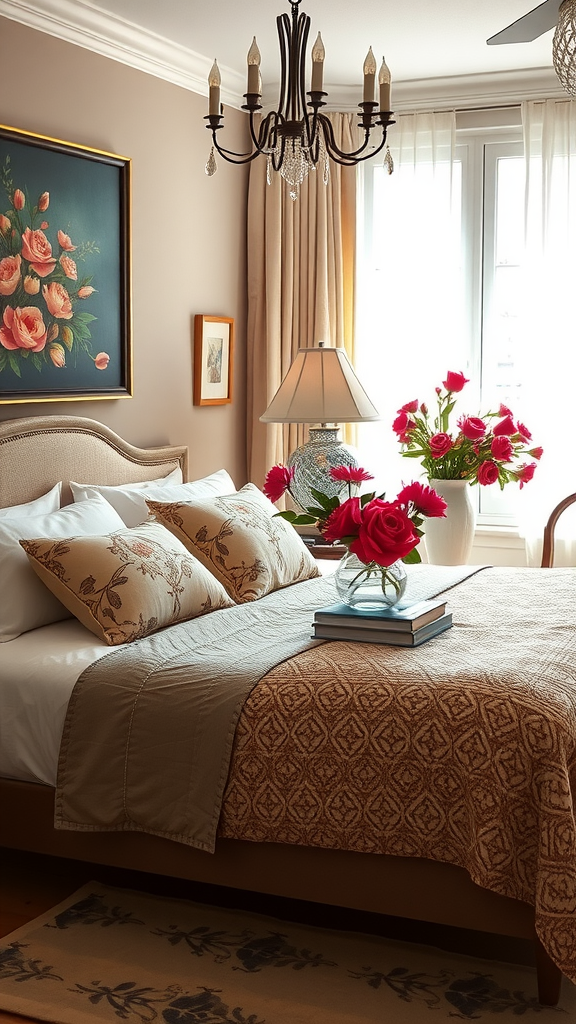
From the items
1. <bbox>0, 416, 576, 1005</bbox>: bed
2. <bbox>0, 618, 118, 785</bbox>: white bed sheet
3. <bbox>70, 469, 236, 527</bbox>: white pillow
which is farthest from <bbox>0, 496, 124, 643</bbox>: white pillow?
<bbox>70, 469, 236, 527</bbox>: white pillow

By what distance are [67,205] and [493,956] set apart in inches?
113

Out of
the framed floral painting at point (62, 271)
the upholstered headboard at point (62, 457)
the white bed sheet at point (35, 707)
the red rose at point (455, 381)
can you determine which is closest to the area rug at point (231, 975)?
the white bed sheet at point (35, 707)

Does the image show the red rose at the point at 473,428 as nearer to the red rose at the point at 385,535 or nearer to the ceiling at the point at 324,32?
the ceiling at the point at 324,32

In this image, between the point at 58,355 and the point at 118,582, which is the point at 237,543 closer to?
the point at 118,582

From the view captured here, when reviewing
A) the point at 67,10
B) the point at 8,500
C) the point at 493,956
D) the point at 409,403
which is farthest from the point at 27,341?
the point at 493,956

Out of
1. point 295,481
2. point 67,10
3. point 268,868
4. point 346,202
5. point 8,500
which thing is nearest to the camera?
point 268,868

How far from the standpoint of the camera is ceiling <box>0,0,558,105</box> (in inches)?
157

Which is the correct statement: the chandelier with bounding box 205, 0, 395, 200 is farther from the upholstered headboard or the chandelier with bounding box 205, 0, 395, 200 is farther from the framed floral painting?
the upholstered headboard

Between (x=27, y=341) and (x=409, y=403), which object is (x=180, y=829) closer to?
(x=27, y=341)

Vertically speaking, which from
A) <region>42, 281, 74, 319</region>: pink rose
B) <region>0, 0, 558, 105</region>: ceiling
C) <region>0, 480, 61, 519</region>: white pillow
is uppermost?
<region>0, 0, 558, 105</region>: ceiling

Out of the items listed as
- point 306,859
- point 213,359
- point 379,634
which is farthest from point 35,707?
point 213,359

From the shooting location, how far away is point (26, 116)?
3.80 meters

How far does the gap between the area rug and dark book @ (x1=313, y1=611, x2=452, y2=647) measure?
720 mm

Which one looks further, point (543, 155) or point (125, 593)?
point (543, 155)
